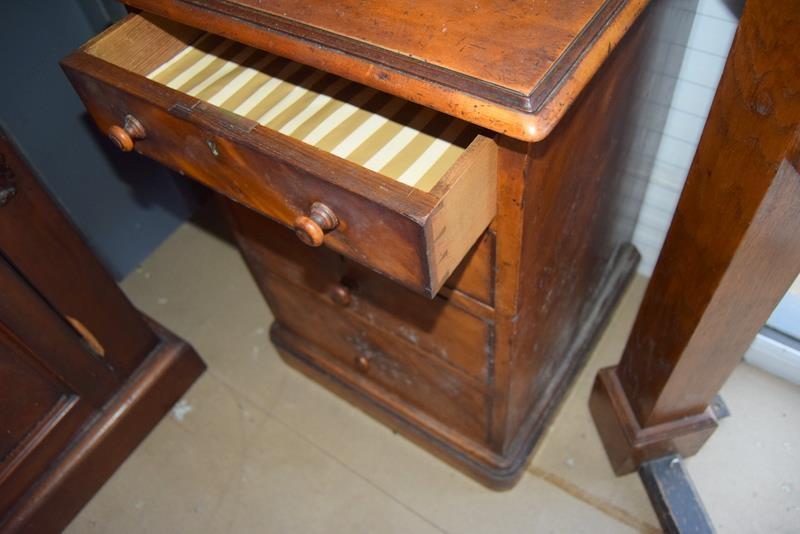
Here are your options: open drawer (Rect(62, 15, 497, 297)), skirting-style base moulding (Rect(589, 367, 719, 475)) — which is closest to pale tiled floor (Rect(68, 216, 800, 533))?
skirting-style base moulding (Rect(589, 367, 719, 475))

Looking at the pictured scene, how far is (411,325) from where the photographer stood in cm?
92

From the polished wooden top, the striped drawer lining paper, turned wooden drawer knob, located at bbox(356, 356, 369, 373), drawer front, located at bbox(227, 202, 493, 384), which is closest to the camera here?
the polished wooden top

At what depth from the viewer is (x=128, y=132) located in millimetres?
685

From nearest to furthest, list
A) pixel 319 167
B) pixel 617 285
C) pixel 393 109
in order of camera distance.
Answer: pixel 319 167 < pixel 393 109 < pixel 617 285

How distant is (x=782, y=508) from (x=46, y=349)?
1203 millimetres

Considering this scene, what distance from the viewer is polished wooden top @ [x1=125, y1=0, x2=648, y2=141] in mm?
511

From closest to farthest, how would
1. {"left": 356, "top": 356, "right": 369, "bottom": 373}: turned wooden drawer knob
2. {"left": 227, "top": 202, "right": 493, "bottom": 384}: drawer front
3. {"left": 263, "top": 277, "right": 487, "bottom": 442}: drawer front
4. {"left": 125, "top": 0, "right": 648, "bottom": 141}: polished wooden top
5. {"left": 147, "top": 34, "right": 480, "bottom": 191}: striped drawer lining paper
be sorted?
{"left": 125, "top": 0, "right": 648, "bottom": 141}: polished wooden top < {"left": 147, "top": 34, "right": 480, "bottom": 191}: striped drawer lining paper < {"left": 227, "top": 202, "right": 493, "bottom": 384}: drawer front < {"left": 263, "top": 277, "right": 487, "bottom": 442}: drawer front < {"left": 356, "top": 356, "right": 369, "bottom": 373}: turned wooden drawer knob

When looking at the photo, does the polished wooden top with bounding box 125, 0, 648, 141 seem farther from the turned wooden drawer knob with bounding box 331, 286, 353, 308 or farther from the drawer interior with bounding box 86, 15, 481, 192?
the turned wooden drawer knob with bounding box 331, 286, 353, 308

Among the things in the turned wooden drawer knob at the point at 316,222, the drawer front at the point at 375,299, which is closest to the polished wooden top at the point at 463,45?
the turned wooden drawer knob at the point at 316,222

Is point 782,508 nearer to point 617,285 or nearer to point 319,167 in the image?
point 617,285

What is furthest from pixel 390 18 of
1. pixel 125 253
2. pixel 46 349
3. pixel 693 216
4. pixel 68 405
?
pixel 125 253

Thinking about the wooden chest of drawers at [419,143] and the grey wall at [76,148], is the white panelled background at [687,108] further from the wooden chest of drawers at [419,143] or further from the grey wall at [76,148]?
the grey wall at [76,148]

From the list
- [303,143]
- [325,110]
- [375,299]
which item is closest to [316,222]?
[303,143]

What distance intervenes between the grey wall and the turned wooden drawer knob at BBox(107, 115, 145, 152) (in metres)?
0.56
